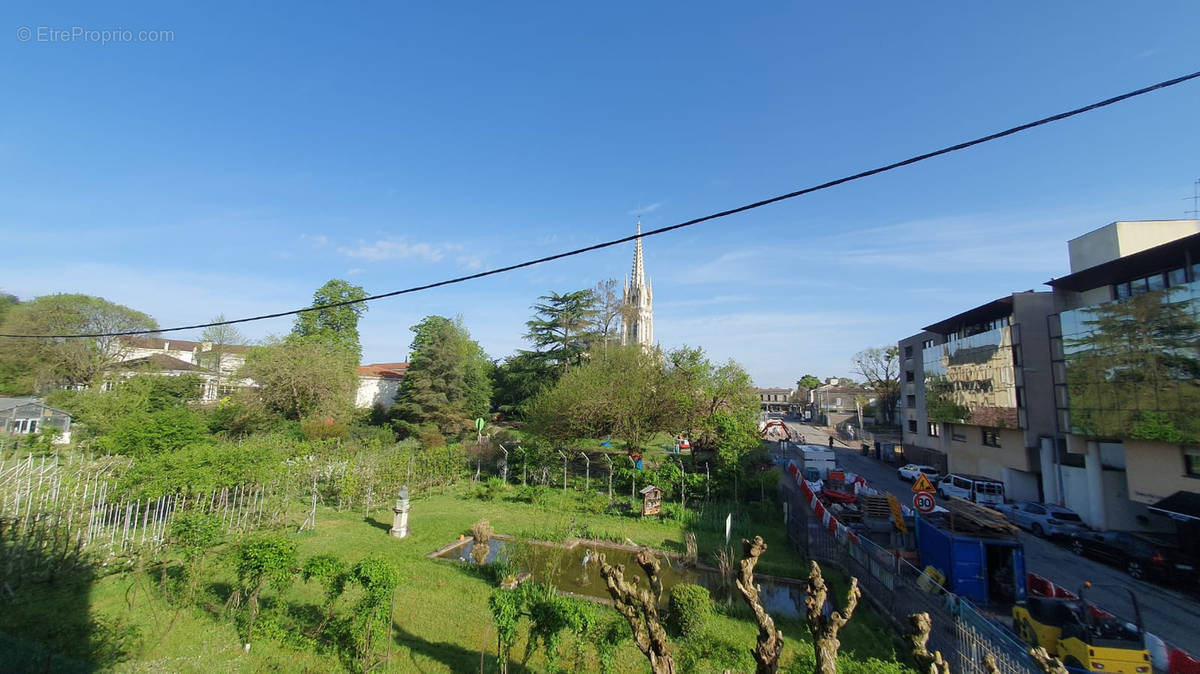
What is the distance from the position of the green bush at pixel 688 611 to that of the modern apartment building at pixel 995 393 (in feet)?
84.8

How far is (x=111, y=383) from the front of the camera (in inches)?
1607

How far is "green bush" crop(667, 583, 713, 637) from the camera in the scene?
8688 millimetres

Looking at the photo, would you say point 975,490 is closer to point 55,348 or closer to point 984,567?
point 984,567

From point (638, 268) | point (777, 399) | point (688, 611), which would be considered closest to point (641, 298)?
point (638, 268)

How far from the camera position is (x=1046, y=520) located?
19.3m

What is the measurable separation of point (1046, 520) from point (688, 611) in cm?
1955

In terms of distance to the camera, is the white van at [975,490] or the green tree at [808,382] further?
the green tree at [808,382]

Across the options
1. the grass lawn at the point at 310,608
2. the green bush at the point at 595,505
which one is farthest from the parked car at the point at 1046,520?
the green bush at the point at 595,505

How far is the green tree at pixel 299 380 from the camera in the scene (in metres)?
32.8

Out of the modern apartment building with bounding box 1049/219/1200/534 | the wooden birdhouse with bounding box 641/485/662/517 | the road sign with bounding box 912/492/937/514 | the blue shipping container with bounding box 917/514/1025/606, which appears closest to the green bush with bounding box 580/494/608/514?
the wooden birdhouse with bounding box 641/485/662/517

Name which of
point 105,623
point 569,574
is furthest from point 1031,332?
point 105,623

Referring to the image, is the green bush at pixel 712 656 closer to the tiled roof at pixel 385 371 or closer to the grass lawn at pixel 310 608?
the grass lawn at pixel 310 608

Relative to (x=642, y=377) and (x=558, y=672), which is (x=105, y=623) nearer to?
(x=558, y=672)

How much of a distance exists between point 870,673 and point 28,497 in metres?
14.8
